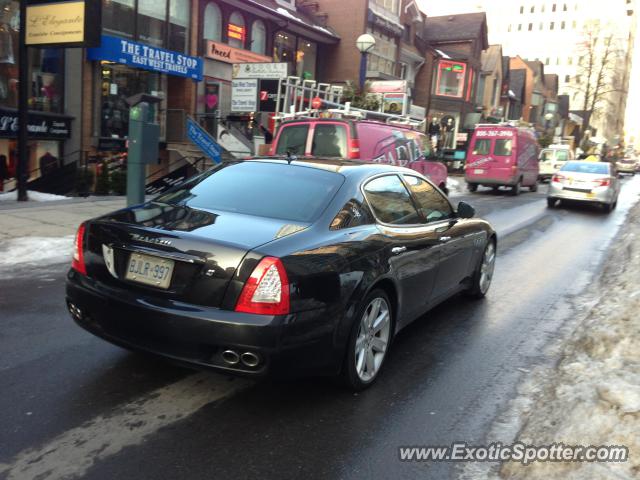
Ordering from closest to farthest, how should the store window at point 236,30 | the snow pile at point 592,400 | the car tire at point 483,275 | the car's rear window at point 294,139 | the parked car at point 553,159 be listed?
1. the snow pile at point 592,400
2. the car tire at point 483,275
3. the car's rear window at point 294,139
4. the store window at point 236,30
5. the parked car at point 553,159

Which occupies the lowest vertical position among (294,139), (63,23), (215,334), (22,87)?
(215,334)

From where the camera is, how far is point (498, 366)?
177 inches

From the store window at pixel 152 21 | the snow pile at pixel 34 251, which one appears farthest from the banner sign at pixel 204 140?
the snow pile at pixel 34 251

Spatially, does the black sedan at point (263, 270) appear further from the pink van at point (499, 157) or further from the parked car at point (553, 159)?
the parked car at point (553, 159)

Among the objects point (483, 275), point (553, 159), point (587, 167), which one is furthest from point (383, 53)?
point (483, 275)

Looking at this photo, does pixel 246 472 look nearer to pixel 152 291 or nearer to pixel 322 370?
pixel 322 370

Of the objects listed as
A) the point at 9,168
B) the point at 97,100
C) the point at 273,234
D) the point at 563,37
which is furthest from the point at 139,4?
the point at 563,37

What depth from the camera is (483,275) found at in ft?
20.9

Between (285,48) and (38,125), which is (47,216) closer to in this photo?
(38,125)

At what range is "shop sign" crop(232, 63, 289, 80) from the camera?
53.8ft

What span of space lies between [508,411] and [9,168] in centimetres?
1524

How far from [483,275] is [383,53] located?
27.9m

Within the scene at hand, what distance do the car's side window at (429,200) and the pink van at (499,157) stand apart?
16791 millimetres

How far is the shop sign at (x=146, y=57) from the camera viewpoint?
51.3 feet
